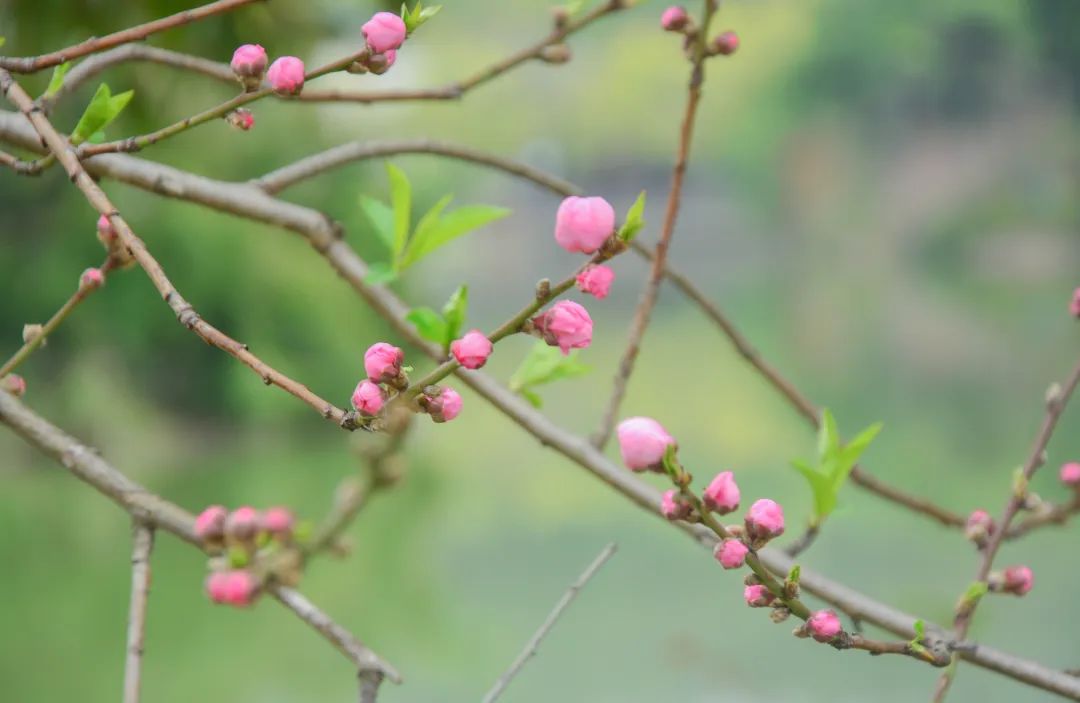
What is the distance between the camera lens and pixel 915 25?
2777 mm

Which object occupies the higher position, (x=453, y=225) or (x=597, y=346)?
(x=597, y=346)

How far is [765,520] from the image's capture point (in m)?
0.18

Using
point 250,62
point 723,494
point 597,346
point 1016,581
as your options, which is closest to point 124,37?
point 250,62

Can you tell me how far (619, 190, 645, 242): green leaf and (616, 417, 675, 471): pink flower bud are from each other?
0.03 meters

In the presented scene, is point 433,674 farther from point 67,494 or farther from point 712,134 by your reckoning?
point 712,134

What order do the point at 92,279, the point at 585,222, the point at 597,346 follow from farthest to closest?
the point at 597,346
the point at 92,279
the point at 585,222

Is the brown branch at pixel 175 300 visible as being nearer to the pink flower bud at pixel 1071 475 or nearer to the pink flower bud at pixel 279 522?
the pink flower bud at pixel 279 522

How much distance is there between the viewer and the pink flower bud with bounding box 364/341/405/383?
151 millimetres

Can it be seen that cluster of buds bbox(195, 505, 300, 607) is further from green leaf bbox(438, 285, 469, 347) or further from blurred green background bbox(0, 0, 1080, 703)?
blurred green background bbox(0, 0, 1080, 703)

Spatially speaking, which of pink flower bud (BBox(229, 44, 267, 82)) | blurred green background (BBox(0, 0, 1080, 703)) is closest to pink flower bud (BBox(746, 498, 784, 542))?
pink flower bud (BBox(229, 44, 267, 82))

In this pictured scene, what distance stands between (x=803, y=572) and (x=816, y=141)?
3.01m

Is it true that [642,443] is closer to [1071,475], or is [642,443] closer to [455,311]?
[455,311]

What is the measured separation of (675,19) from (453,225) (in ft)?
0.29

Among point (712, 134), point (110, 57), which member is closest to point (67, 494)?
point (712, 134)
